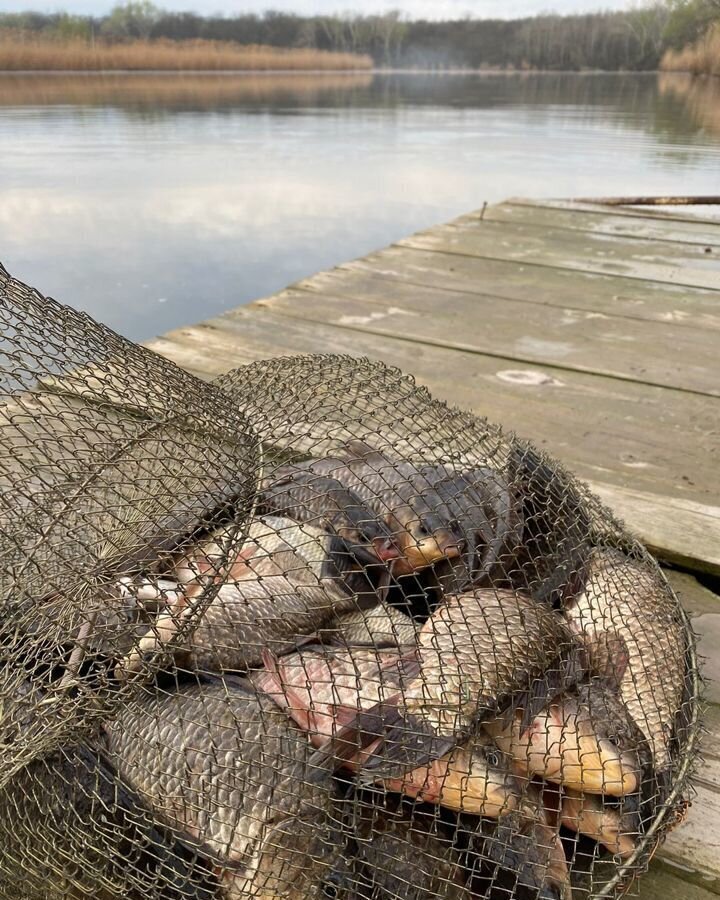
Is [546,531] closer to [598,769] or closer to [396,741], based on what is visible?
[598,769]

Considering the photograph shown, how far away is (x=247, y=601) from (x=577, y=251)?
5.29m

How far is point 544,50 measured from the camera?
161 feet

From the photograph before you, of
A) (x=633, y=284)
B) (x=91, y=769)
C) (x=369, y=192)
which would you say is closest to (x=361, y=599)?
(x=91, y=769)

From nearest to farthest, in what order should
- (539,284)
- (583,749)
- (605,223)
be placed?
(583,749), (539,284), (605,223)

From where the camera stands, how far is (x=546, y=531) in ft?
6.50

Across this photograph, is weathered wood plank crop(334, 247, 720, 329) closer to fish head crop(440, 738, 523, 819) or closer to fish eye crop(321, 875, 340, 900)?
fish head crop(440, 738, 523, 819)

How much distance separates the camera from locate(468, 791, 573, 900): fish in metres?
1.31

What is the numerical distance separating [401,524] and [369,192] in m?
12.6

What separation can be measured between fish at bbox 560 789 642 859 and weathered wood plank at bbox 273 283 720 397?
252 cm

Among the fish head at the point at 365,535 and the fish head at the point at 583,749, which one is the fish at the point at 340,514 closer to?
the fish head at the point at 365,535

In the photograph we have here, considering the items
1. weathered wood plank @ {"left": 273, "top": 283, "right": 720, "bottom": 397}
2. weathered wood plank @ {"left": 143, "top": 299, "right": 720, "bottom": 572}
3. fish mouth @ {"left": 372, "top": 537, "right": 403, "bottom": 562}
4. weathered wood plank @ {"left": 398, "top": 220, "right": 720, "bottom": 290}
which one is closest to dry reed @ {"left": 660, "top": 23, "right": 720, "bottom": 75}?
weathered wood plank @ {"left": 398, "top": 220, "right": 720, "bottom": 290}

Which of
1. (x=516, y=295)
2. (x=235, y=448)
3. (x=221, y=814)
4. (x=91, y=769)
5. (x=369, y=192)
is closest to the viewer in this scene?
(x=221, y=814)

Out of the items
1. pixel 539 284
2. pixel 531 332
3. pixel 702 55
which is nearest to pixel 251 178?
pixel 539 284

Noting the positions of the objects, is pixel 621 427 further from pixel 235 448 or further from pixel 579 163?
pixel 579 163
